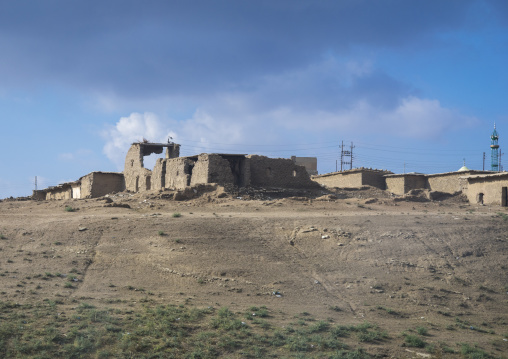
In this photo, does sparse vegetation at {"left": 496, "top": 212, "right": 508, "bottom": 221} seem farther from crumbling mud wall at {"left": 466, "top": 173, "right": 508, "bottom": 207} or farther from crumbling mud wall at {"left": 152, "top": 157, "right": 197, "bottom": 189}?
crumbling mud wall at {"left": 152, "top": 157, "right": 197, "bottom": 189}

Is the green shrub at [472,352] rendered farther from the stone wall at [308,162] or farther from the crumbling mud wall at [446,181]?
the stone wall at [308,162]

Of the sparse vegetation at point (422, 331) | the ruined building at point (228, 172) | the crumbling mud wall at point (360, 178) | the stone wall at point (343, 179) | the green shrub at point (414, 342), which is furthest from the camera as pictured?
the stone wall at point (343, 179)

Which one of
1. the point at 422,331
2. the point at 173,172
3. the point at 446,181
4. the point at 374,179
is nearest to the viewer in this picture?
the point at 422,331

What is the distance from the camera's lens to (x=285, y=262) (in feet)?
59.8

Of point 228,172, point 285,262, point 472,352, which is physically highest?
point 228,172

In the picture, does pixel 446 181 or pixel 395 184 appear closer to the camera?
pixel 446 181

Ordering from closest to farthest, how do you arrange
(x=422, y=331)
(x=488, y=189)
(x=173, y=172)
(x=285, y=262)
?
(x=422, y=331)
(x=285, y=262)
(x=488, y=189)
(x=173, y=172)

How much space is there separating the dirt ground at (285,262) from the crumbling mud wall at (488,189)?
4121 millimetres

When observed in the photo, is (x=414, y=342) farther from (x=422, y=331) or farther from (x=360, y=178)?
(x=360, y=178)

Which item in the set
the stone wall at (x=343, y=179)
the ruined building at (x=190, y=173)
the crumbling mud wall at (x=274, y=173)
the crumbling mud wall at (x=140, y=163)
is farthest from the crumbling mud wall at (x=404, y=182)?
the crumbling mud wall at (x=140, y=163)

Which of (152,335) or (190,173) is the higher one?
(190,173)

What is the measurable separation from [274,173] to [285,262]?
1250 cm

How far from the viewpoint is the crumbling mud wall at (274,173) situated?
3003 centimetres

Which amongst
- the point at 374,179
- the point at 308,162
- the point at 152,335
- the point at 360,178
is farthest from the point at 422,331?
the point at 308,162
